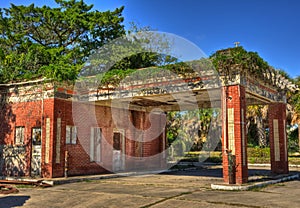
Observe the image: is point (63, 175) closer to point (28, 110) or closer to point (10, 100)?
point (28, 110)

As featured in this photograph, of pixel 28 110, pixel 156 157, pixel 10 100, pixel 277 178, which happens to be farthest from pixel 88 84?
pixel 277 178

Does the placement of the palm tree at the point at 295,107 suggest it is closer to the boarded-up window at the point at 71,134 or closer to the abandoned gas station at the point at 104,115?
the abandoned gas station at the point at 104,115

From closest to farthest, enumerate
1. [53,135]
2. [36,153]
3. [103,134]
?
[53,135], [36,153], [103,134]

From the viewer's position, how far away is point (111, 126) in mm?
16359

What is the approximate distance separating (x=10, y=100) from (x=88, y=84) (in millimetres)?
3601

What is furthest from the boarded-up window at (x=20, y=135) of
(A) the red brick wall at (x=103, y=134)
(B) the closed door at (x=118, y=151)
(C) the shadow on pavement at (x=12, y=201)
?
(C) the shadow on pavement at (x=12, y=201)

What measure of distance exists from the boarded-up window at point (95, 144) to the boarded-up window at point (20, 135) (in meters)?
2.93

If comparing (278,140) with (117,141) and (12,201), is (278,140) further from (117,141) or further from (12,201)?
(12,201)

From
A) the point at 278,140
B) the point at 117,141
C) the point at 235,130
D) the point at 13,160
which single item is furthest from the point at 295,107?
the point at 13,160

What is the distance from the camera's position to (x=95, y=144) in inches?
612

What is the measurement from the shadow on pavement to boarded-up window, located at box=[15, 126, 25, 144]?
Result: 5.10 metres

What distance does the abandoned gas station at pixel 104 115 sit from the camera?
36.0 ft

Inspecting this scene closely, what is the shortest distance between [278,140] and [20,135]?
1102 cm

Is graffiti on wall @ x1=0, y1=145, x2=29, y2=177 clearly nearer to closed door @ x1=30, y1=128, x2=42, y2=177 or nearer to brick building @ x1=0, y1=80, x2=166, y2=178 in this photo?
brick building @ x1=0, y1=80, x2=166, y2=178
